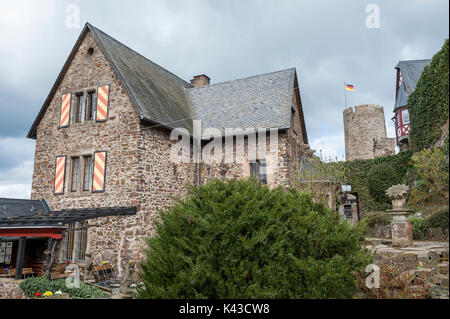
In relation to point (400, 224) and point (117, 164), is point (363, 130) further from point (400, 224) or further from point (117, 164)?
point (117, 164)

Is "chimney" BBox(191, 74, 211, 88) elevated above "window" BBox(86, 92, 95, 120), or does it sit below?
above

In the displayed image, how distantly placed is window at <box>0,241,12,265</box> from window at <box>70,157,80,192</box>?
314 centimetres

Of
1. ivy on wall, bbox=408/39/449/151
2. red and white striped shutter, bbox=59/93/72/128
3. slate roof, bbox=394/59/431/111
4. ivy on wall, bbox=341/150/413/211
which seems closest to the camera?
red and white striped shutter, bbox=59/93/72/128

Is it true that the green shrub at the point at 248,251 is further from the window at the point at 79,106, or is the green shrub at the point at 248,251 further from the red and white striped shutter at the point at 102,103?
the window at the point at 79,106

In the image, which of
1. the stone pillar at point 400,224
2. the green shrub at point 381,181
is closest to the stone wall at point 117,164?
the stone pillar at point 400,224

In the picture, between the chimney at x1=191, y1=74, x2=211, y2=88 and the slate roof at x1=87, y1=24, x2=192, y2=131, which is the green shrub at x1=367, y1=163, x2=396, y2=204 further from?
the chimney at x1=191, y1=74, x2=211, y2=88

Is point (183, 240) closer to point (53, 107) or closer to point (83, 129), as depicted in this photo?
point (83, 129)

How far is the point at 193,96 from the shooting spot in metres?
17.0

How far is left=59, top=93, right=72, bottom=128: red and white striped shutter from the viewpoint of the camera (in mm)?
12576

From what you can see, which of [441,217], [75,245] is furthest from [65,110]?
[441,217]

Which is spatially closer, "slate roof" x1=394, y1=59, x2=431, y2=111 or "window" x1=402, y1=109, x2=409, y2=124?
"slate roof" x1=394, y1=59, x2=431, y2=111

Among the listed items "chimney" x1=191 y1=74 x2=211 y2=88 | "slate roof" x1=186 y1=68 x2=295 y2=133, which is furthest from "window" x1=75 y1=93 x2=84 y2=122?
"chimney" x1=191 y1=74 x2=211 y2=88
